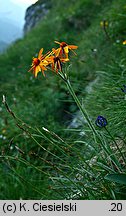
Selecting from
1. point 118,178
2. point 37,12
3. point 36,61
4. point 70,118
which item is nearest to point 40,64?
point 36,61

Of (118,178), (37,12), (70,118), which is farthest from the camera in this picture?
(37,12)

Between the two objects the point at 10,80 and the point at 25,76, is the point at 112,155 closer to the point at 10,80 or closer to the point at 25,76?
the point at 25,76

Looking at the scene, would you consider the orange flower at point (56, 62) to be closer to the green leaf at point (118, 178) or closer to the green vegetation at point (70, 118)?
→ the green vegetation at point (70, 118)

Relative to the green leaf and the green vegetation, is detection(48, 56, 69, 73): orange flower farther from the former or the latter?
the green leaf

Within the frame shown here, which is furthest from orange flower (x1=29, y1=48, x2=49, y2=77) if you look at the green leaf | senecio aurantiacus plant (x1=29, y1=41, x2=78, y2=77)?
the green leaf

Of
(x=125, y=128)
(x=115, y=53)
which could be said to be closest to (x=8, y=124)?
(x=115, y=53)

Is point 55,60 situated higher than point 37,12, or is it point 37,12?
point 37,12

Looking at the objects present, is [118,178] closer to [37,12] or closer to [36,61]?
[36,61]
